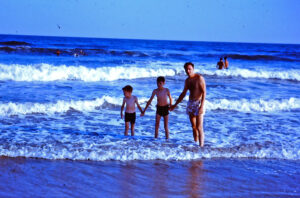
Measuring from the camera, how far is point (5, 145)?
574 centimetres

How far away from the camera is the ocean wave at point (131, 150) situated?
17.8 ft

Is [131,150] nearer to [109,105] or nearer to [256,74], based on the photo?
[109,105]

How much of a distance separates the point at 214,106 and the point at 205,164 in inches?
203

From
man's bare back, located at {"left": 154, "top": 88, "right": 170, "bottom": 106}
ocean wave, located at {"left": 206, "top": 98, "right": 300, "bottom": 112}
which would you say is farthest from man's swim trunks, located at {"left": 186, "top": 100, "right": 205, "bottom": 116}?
ocean wave, located at {"left": 206, "top": 98, "right": 300, "bottom": 112}

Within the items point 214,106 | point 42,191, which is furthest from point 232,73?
point 42,191

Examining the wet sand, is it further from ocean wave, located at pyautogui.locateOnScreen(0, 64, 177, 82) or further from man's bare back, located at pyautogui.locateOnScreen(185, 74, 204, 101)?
ocean wave, located at pyautogui.locateOnScreen(0, 64, 177, 82)

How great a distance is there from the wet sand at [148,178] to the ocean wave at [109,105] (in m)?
3.73

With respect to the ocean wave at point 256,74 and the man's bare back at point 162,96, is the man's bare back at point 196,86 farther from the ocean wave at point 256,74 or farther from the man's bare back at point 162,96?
the ocean wave at point 256,74

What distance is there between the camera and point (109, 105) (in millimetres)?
9891

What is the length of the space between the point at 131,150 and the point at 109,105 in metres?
4.26

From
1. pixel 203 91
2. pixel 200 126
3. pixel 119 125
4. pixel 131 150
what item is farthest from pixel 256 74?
pixel 131 150

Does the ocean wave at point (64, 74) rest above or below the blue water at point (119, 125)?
above

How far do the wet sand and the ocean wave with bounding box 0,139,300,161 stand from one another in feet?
0.69

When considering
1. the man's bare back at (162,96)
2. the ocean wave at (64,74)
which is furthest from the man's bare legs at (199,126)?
the ocean wave at (64,74)
